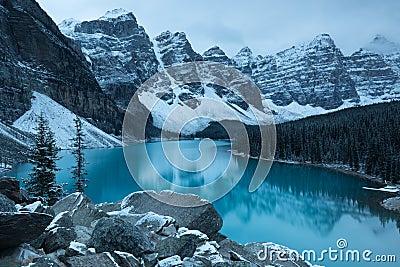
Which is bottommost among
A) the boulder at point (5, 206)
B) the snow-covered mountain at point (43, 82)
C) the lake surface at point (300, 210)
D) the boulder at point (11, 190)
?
the lake surface at point (300, 210)

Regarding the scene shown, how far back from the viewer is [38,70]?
447 ft

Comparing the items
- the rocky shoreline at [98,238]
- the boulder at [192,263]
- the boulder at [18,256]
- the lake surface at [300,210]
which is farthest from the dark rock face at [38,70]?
the boulder at [192,263]

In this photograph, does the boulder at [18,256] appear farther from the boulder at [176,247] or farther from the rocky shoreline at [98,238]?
the boulder at [176,247]

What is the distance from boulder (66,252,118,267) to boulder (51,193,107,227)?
3.76 meters

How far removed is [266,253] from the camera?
38.1 ft

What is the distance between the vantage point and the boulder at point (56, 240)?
5.99 meters

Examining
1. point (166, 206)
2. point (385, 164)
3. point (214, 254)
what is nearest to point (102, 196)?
point (166, 206)

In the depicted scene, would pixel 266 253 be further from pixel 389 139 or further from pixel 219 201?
pixel 389 139

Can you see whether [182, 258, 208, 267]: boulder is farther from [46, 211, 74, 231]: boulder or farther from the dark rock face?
the dark rock face

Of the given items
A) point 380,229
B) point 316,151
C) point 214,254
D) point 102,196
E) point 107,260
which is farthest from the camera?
point 316,151

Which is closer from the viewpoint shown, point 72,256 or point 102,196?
point 72,256

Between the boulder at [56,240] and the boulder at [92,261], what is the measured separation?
73 cm

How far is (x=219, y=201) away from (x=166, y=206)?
29.4 meters

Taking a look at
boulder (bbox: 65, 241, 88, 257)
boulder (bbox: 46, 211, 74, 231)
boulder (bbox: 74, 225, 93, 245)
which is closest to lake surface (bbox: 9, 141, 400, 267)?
boulder (bbox: 74, 225, 93, 245)
